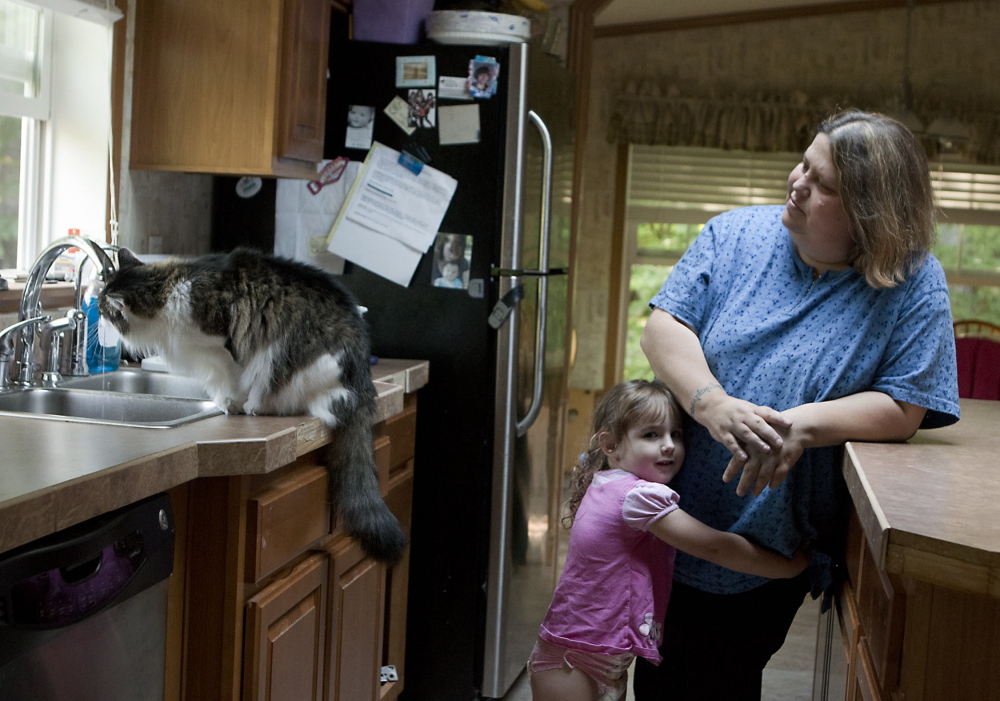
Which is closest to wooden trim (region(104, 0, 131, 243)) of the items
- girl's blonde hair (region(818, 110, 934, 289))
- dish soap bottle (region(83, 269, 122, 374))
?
dish soap bottle (region(83, 269, 122, 374))

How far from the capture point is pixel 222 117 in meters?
2.53

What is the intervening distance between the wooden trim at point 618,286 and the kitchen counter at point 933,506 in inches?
169

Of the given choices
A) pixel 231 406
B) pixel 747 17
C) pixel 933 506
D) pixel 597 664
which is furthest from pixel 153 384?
pixel 747 17

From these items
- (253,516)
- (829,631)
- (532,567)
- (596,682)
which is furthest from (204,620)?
(532,567)

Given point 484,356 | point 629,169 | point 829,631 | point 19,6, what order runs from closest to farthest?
point 829,631 < point 19,6 < point 484,356 < point 629,169

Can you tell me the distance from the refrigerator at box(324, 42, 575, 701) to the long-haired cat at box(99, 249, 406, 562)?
2.89 feet

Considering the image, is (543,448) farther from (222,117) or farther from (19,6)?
(19,6)

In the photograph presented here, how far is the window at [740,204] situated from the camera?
5.74m

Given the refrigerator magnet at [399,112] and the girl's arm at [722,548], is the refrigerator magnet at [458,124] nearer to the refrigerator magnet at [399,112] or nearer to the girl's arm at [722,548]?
the refrigerator magnet at [399,112]

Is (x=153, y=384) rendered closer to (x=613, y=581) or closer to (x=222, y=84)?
(x=222, y=84)

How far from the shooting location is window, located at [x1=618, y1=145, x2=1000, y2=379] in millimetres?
5742

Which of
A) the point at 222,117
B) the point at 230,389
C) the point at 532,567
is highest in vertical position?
the point at 222,117

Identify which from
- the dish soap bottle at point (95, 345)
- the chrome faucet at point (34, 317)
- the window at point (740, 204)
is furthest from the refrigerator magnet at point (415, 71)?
the window at point (740, 204)

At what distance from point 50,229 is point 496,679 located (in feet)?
5.68
